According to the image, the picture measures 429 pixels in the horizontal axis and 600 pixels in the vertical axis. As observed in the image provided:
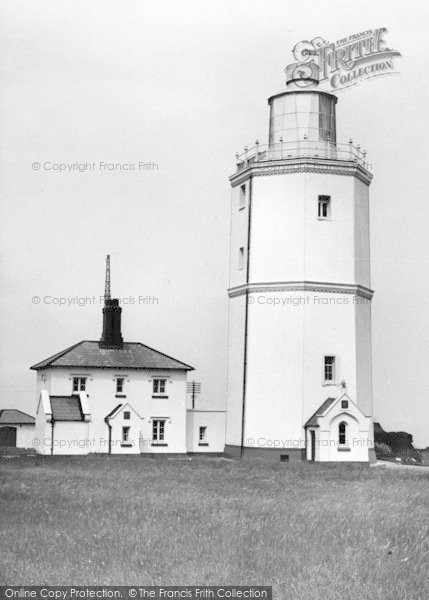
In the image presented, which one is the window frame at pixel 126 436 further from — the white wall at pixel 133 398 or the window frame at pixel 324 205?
the window frame at pixel 324 205

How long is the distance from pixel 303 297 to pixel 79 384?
41.6 ft

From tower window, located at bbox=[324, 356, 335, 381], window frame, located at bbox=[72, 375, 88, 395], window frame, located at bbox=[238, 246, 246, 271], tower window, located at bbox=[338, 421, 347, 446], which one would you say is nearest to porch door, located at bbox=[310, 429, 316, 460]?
tower window, located at bbox=[338, 421, 347, 446]

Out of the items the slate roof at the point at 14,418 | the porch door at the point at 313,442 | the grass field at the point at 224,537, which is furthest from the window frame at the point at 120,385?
the grass field at the point at 224,537

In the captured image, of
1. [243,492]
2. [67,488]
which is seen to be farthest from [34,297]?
[243,492]

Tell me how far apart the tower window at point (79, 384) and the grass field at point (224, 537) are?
2034 cm

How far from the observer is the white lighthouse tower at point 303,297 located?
1439 inches

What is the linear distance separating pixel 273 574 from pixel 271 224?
85.2 ft

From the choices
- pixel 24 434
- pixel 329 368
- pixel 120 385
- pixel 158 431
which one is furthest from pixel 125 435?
pixel 24 434

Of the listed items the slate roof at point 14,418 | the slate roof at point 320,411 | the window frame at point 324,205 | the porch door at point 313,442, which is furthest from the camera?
the slate roof at point 14,418

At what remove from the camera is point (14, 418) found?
5862cm

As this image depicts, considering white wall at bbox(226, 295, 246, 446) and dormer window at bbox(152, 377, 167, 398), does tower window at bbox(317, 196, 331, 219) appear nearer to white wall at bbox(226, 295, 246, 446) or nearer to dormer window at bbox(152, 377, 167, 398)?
white wall at bbox(226, 295, 246, 446)

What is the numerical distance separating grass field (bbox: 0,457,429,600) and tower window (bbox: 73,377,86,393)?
66.7 ft

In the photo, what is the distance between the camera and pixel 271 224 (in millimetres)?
37750

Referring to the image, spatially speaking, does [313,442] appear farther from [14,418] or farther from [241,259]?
[14,418]
